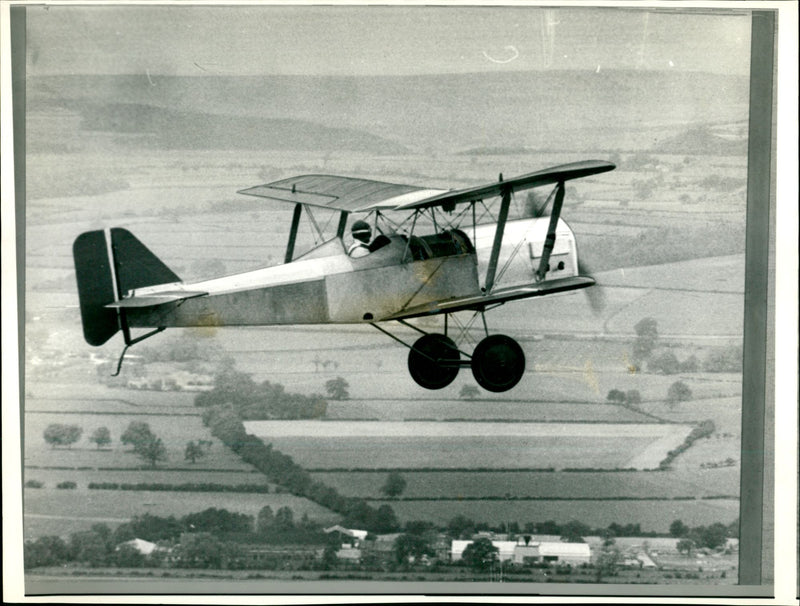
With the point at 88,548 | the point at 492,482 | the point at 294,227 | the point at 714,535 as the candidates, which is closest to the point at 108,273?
the point at 294,227

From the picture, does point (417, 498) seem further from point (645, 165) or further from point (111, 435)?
point (645, 165)

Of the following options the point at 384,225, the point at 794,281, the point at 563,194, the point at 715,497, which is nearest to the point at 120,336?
the point at 384,225

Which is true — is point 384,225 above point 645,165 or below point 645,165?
below

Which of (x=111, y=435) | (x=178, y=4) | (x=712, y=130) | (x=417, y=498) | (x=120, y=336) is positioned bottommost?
(x=417, y=498)

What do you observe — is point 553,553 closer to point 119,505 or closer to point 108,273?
point 119,505

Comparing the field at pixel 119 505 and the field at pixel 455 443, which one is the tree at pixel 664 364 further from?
the field at pixel 119 505

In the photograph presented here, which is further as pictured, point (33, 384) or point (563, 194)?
point (33, 384)

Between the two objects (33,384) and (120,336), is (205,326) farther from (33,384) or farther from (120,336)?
(33,384)
